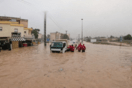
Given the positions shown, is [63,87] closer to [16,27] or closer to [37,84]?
[37,84]

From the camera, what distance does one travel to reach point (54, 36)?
94250mm

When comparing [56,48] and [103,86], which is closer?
[103,86]

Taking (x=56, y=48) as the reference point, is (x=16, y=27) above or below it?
above

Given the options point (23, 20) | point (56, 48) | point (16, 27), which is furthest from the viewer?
point (23, 20)

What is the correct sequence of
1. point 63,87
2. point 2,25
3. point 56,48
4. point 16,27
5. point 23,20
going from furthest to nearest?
point 23,20, point 16,27, point 2,25, point 56,48, point 63,87

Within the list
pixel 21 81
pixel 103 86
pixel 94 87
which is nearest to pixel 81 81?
pixel 94 87

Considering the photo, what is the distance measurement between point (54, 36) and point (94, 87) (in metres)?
92.2

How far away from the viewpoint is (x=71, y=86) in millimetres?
3838

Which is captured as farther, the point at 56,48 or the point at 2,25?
the point at 2,25

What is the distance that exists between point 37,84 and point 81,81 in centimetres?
223

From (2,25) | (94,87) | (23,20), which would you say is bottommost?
(94,87)

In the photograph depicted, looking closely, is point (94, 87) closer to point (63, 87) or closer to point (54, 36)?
point (63, 87)

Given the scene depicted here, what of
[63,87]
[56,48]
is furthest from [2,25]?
[63,87]

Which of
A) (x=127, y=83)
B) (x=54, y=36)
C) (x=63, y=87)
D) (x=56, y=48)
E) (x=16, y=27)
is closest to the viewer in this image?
(x=63, y=87)
